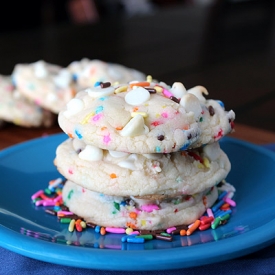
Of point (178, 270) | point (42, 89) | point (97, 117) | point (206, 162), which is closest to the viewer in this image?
point (178, 270)

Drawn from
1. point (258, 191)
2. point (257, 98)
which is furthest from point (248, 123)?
point (258, 191)

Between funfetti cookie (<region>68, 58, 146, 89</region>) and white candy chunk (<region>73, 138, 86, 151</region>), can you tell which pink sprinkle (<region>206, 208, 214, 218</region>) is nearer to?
white candy chunk (<region>73, 138, 86, 151</region>)

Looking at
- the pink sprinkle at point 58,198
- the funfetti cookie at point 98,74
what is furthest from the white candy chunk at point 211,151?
the funfetti cookie at point 98,74

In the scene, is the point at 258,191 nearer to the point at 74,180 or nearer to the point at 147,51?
the point at 74,180

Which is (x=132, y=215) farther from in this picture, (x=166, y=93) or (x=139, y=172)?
(x=166, y=93)

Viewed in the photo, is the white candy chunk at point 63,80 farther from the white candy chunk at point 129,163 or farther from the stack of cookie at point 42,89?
the white candy chunk at point 129,163

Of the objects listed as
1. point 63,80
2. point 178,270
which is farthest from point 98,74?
point 178,270

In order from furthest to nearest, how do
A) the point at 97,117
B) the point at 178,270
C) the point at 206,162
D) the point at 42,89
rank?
the point at 42,89, the point at 206,162, the point at 97,117, the point at 178,270

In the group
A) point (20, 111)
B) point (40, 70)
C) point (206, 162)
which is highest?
point (206, 162)
